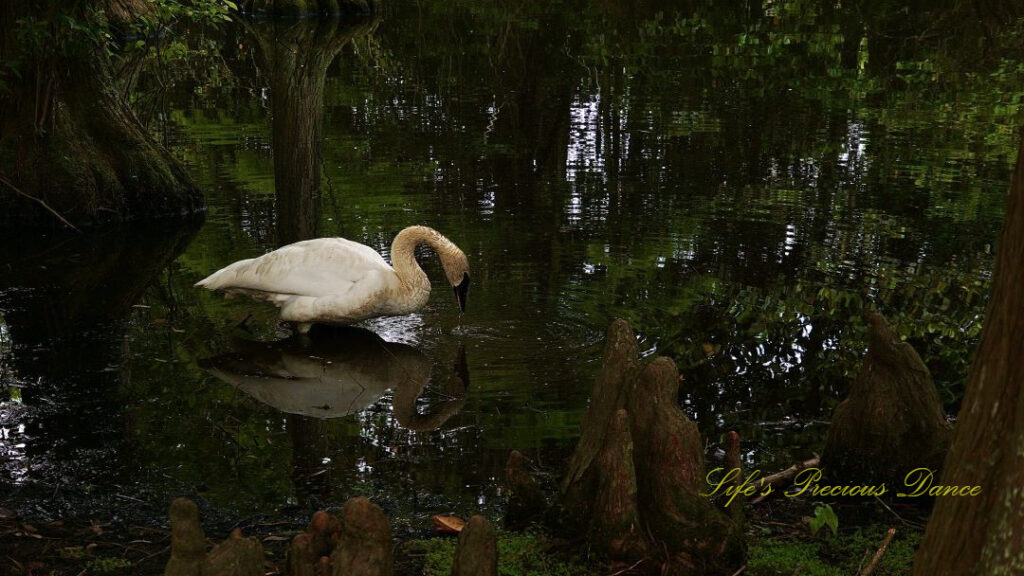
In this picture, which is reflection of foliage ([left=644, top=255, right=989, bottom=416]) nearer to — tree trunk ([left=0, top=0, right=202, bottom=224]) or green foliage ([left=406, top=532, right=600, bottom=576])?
green foliage ([left=406, top=532, right=600, bottom=576])

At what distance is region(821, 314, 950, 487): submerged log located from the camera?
6074 millimetres

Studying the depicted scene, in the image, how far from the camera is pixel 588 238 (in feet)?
39.4

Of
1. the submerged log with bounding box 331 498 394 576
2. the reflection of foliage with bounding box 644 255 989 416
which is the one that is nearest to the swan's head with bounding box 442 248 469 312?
the reflection of foliage with bounding box 644 255 989 416

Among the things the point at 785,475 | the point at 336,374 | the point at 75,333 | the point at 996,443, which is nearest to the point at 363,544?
the point at 996,443

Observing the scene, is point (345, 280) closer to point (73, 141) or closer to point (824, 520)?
point (824, 520)

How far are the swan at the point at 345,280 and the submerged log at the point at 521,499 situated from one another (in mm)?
3607

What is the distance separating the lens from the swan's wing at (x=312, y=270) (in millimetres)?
9547

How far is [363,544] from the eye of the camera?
4.22m

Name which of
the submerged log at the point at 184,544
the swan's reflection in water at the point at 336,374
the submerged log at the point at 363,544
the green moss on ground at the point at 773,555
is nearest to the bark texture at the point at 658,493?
the green moss on ground at the point at 773,555

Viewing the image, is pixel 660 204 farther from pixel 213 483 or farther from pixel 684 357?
pixel 213 483

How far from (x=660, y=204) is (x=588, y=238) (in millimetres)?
1666

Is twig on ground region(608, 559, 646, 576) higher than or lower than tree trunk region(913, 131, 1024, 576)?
lower

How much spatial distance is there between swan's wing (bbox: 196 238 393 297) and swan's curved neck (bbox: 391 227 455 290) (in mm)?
125

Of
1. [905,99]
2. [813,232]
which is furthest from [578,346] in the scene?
[905,99]
